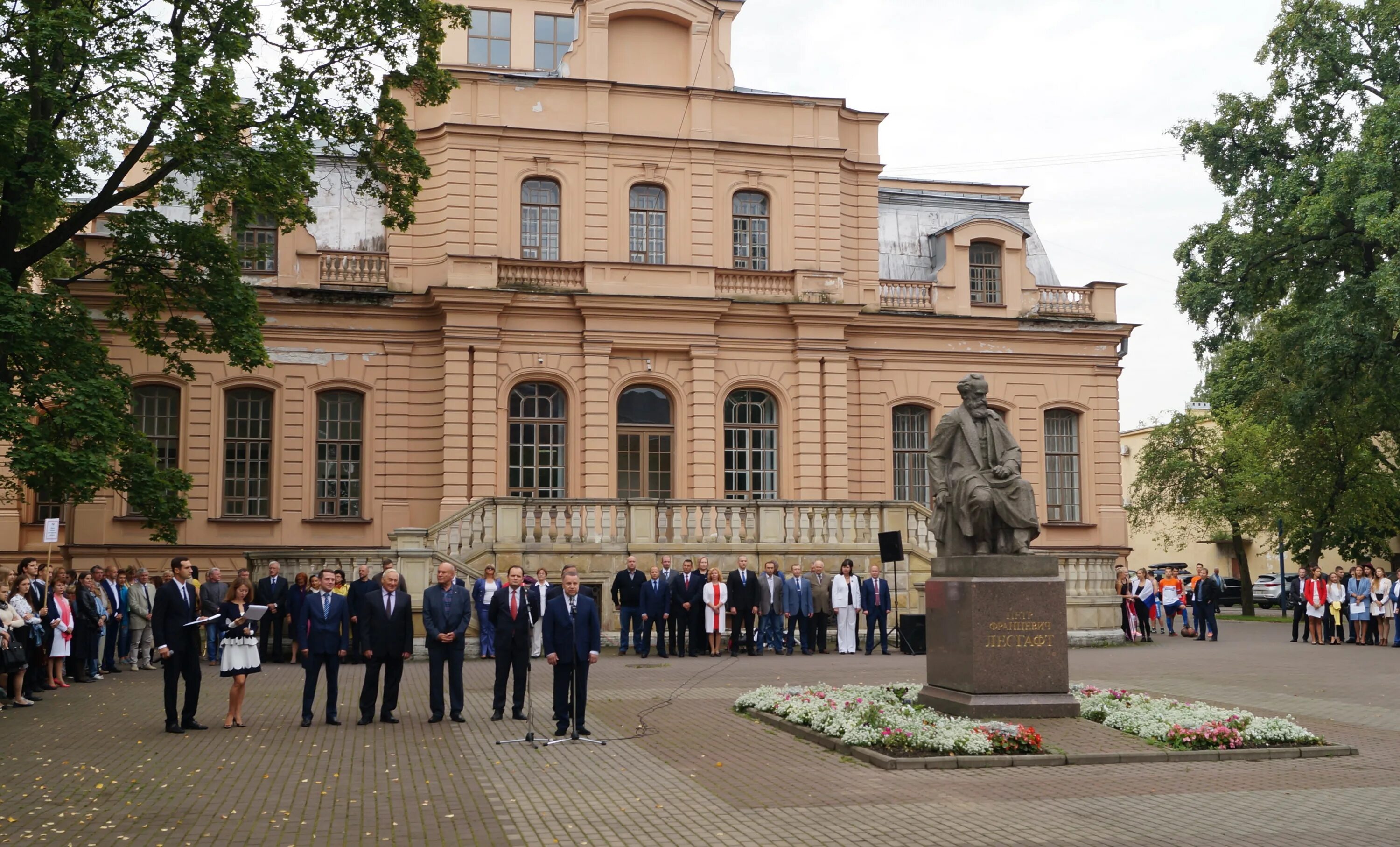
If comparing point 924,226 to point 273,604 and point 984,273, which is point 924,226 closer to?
point 984,273

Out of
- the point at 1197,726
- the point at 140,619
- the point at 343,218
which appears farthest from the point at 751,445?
the point at 1197,726

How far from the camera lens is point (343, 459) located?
105 feet

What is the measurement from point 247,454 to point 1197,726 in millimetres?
24031

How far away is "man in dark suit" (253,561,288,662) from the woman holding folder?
7.90 m

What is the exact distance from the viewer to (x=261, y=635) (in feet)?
78.4

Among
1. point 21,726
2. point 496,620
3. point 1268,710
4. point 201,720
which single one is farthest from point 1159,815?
point 21,726

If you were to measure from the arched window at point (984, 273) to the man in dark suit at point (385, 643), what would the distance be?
23.7 metres

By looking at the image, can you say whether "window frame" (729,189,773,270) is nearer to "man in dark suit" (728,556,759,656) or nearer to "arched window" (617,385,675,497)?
"arched window" (617,385,675,497)

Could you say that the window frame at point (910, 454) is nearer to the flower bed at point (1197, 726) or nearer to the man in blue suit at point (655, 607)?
the man in blue suit at point (655, 607)

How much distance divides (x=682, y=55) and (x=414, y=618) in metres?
16.4

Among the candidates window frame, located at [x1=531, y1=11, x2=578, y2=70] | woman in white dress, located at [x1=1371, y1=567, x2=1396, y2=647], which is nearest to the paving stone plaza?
woman in white dress, located at [x1=1371, y1=567, x2=1396, y2=647]

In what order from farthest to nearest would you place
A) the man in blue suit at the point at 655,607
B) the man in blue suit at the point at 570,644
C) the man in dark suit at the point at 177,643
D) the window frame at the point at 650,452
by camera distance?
the window frame at the point at 650,452
the man in blue suit at the point at 655,607
the man in dark suit at the point at 177,643
the man in blue suit at the point at 570,644

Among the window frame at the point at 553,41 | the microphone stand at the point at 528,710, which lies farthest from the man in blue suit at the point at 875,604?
the window frame at the point at 553,41

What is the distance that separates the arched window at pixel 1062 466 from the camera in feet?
116
